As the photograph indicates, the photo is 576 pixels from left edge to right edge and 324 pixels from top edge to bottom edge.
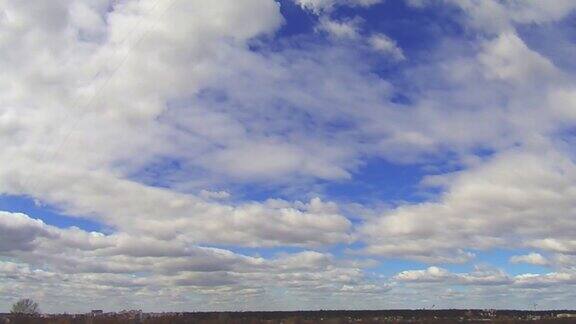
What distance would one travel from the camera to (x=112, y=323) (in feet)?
652

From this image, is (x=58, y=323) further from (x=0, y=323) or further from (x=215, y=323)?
(x=215, y=323)

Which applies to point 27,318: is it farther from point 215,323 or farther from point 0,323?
point 215,323

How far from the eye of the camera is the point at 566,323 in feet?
643

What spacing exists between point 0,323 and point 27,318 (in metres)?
8.30

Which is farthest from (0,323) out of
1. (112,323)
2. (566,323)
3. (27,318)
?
(566,323)

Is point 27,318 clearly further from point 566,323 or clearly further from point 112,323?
point 566,323

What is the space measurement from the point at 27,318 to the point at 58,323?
10051 mm

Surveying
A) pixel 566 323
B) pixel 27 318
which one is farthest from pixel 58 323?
pixel 566 323

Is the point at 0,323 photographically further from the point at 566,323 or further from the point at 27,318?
the point at 566,323

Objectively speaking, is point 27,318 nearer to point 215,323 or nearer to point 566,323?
point 215,323

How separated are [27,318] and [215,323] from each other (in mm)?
55687

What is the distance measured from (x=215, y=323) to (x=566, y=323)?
4174 inches

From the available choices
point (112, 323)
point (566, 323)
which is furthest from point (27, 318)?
point (566, 323)

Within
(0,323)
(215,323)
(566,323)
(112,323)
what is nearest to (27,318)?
(0,323)
